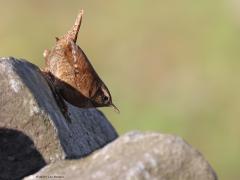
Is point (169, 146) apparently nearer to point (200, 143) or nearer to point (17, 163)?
point (17, 163)

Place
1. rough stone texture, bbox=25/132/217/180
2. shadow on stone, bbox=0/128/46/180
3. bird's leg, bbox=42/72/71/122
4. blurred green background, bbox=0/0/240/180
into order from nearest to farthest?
rough stone texture, bbox=25/132/217/180 → shadow on stone, bbox=0/128/46/180 → bird's leg, bbox=42/72/71/122 → blurred green background, bbox=0/0/240/180

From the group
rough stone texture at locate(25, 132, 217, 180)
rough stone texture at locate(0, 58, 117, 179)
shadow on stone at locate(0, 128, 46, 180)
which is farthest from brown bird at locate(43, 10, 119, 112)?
rough stone texture at locate(25, 132, 217, 180)

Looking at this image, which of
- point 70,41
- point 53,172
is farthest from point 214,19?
point 53,172

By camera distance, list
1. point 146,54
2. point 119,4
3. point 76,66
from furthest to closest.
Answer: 1. point 119,4
2. point 146,54
3. point 76,66

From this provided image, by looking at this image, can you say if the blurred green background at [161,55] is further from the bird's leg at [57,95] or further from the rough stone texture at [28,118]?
the rough stone texture at [28,118]

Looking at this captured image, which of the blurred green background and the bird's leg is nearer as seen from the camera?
the bird's leg

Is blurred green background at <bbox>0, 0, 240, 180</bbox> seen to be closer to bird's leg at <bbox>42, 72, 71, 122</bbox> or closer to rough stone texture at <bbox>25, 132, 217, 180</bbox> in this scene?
bird's leg at <bbox>42, 72, 71, 122</bbox>
